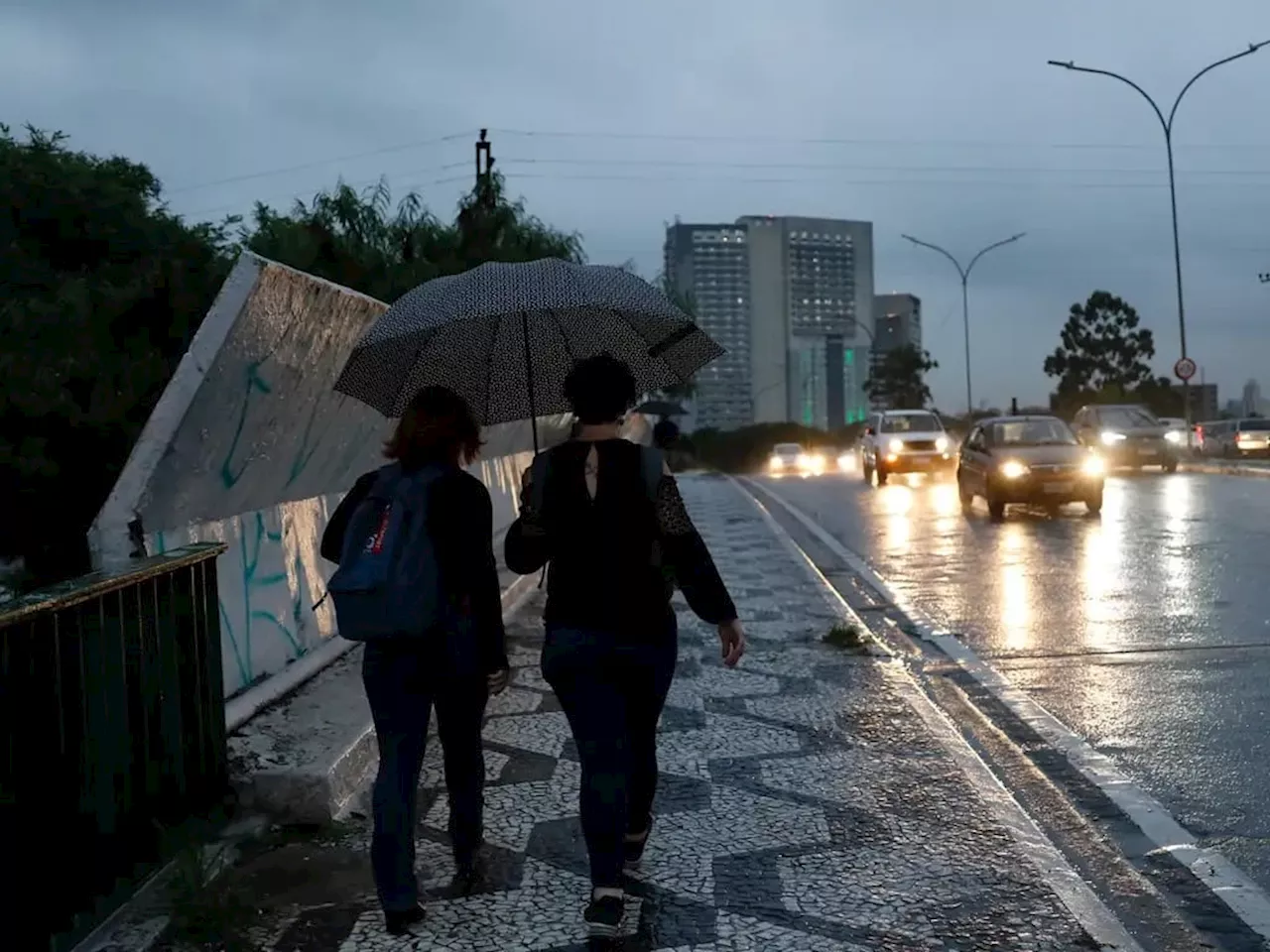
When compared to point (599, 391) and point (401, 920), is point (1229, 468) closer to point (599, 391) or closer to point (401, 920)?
point (599, 391)

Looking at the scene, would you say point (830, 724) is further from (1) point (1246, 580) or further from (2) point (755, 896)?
(1) point (1246, 580)

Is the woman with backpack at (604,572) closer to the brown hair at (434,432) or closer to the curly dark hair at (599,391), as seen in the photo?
the curly dark hair at (599,391)

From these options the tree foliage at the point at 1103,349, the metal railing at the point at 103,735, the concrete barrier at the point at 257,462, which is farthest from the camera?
the tree foliage at the point at 1103,349

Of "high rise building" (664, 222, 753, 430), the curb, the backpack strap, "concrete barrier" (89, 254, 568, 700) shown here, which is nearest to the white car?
the curb

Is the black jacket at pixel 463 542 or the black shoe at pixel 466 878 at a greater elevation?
the black jacket at pixel 463 542

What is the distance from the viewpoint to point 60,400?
6.38m

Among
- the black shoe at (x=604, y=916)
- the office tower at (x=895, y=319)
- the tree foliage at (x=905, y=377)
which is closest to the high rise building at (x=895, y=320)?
the office tower at (x=895, y=319)

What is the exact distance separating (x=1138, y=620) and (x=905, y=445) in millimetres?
21748

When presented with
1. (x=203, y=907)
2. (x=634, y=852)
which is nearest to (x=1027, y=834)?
(x=634, y=852)

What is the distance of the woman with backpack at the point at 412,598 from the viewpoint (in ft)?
12.8

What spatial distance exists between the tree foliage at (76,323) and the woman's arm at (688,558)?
3.55m

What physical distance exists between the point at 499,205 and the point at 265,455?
32844 mm

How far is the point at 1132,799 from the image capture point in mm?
5352

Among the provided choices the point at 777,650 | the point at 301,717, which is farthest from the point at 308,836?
the point at 777,650
